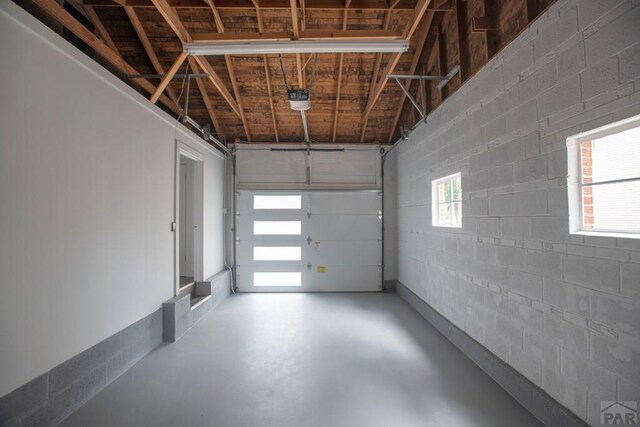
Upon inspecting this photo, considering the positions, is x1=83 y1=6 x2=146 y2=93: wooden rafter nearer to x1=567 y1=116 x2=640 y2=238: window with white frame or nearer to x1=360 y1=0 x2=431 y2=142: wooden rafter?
x1=360 y1=0 x2=431 y2=142: wooden rafter

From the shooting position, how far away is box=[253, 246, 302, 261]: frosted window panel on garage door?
646cm

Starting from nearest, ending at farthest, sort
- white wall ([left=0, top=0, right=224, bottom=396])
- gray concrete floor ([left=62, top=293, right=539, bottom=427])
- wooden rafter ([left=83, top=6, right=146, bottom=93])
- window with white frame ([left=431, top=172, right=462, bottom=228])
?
white wall ([left=0, top=0, right=224, bottom=396])
gray concrete floor ([left=62, top=293, right=539, bottom=427])
wooden rafter ([left=83, top=6, right=146, bottom=93])
window with white frame ([left=431, top=172, right=462, bottom=228])

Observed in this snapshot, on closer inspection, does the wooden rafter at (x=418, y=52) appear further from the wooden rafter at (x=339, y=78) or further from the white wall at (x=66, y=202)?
the white wall at (x=66, y=202)

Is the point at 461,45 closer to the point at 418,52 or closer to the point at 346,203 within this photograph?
the point at 418,52

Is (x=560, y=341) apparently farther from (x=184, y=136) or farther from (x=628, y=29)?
(x=184, y=136)

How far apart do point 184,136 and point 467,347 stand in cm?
483

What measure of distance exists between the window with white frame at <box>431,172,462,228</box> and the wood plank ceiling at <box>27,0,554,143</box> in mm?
1225

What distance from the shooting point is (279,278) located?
6469mm

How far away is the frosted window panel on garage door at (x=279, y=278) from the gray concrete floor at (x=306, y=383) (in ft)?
6.48

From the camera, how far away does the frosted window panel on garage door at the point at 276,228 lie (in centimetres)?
647

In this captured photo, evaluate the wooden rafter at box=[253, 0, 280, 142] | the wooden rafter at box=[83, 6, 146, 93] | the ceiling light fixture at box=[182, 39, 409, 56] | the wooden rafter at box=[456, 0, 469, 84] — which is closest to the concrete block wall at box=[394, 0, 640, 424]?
the wooden rafter at box=[456, 0, 469, 84]

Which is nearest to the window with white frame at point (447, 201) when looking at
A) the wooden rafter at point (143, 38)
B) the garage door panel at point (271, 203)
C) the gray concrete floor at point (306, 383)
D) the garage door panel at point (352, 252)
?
the gray concrete floor at point (306, 383)

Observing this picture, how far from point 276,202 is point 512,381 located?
5.02 m

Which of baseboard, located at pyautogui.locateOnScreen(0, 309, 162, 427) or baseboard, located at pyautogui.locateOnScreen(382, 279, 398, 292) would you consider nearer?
baseboard, located at pyautogui.locateOnScreen(0, 309, 162, 427)
